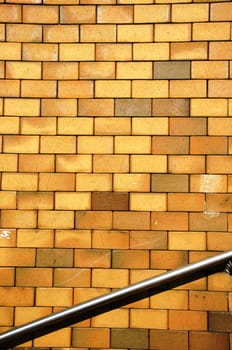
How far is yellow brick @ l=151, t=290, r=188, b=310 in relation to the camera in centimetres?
192

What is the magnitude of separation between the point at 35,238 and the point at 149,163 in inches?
30.5

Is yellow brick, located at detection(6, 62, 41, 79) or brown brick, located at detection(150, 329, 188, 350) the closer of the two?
brown brick, located at detection(150, 329, 188, 350)

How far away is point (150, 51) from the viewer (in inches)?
78.7

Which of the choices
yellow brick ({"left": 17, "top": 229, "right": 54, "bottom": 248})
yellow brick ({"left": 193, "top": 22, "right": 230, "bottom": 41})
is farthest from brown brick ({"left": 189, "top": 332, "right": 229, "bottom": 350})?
yellow brick ({"left": 193, "top": 22, "right": 230, "bottom": 41})

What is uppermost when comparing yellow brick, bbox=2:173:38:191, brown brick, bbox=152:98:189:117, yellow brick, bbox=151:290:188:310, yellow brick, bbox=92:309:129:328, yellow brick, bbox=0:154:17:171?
brown brick, bbox=152:98:189:117

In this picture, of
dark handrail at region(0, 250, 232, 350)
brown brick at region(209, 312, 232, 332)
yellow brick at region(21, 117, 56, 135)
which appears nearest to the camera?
dark handrail at region(0, 250, 232, 350)

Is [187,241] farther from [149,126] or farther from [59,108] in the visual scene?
[59,108]

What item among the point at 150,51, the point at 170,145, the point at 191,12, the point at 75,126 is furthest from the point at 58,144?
the point at 191,12

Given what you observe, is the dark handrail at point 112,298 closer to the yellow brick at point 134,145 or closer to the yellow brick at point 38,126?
the yellow brick at point 134,145

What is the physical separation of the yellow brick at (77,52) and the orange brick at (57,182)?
0.68 meters

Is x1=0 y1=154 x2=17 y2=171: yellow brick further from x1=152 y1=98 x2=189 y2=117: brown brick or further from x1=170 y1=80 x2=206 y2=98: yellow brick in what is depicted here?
x1=170 y1=80 x2=206 y2=98: yellow brick

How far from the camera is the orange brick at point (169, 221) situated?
1949mm

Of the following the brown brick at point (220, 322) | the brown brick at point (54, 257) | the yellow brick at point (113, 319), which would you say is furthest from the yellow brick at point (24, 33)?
the brown brick at point (220, 322)

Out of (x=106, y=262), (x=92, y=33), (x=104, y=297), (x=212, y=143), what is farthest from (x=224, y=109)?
(x=104, y=297)
